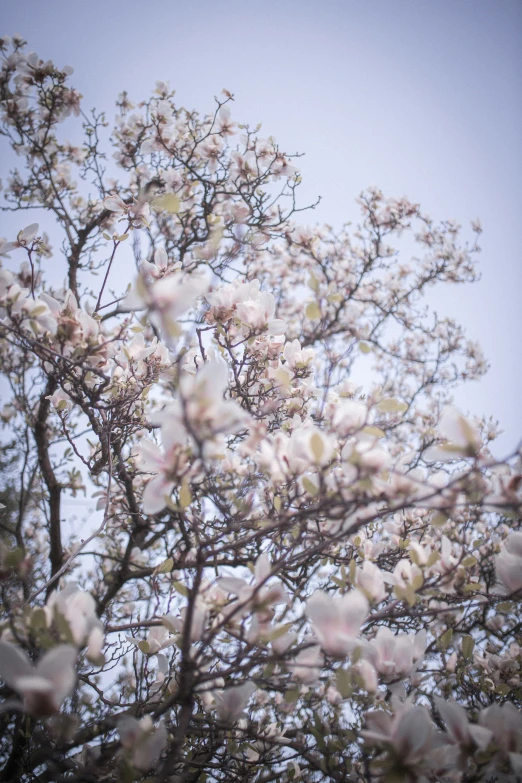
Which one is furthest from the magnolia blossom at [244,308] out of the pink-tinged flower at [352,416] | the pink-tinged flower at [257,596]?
the pink-tinged flower at [257,596]

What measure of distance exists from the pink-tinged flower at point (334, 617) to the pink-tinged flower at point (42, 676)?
0.49 meters

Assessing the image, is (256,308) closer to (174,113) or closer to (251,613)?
(251,613)

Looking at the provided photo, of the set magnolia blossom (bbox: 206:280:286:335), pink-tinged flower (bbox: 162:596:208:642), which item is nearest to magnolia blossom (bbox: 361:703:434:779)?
pink-tinged flower (bbox: 162:596:208:642)

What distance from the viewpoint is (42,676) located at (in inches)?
26.6

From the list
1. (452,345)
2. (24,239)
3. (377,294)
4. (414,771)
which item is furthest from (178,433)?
(452,345)

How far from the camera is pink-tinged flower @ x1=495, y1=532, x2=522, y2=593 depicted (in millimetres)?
1119

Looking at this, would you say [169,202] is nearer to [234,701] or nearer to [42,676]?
[42,676]

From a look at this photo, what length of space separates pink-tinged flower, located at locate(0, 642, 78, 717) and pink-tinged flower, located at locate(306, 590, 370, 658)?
19.1 inches

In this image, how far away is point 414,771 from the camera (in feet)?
2.80

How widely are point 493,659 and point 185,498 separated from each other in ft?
6.29

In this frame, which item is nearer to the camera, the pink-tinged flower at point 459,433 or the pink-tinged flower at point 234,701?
the pink-tinged flower at point 459,433

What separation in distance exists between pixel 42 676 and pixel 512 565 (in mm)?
1214

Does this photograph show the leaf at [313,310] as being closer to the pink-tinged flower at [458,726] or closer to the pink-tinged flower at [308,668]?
the pink-tinged flower at [308,668]

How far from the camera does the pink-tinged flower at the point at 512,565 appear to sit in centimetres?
112
